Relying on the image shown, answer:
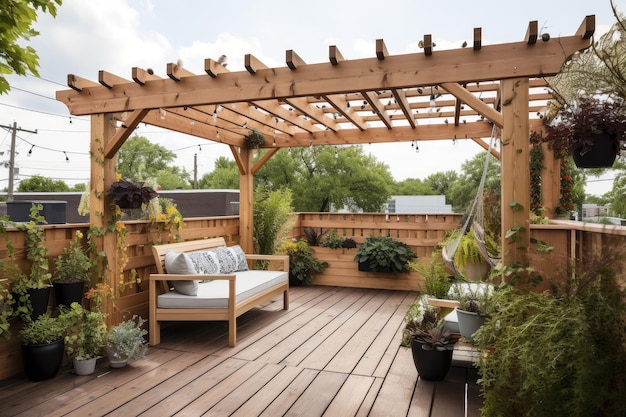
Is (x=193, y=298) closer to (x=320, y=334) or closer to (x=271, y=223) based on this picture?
(x=320, y=334)

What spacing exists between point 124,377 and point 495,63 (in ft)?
10.9

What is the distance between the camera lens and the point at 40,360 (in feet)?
9.75

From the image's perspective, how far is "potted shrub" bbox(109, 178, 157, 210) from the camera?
3.60 meters

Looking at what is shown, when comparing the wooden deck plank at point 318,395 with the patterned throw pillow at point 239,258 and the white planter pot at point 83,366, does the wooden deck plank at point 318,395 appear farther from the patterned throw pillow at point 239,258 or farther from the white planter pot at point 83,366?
the patterned throw pillow at point 239,258

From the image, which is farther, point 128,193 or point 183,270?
point 183,270

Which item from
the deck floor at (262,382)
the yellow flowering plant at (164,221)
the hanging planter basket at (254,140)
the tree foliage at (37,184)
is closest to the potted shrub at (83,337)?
the deck floor at (262,382)

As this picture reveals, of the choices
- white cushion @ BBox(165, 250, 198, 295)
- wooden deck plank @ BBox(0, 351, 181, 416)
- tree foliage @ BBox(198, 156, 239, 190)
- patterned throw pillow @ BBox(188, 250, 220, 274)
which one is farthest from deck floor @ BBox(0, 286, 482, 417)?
tree foliage @ BBox(198, 156, 239, 190)

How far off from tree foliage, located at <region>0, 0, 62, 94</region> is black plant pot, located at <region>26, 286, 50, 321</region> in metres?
1.70

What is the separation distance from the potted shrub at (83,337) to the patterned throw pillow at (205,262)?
1.03 m

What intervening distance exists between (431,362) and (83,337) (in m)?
2.53

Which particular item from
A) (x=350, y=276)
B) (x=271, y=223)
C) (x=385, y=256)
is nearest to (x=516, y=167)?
(x=385, y=256)

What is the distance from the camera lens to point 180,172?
32.2m

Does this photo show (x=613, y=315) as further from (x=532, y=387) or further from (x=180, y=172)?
(x=180, y=172)

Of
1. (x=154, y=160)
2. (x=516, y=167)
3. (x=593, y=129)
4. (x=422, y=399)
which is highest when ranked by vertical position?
(x=154, y=160)
